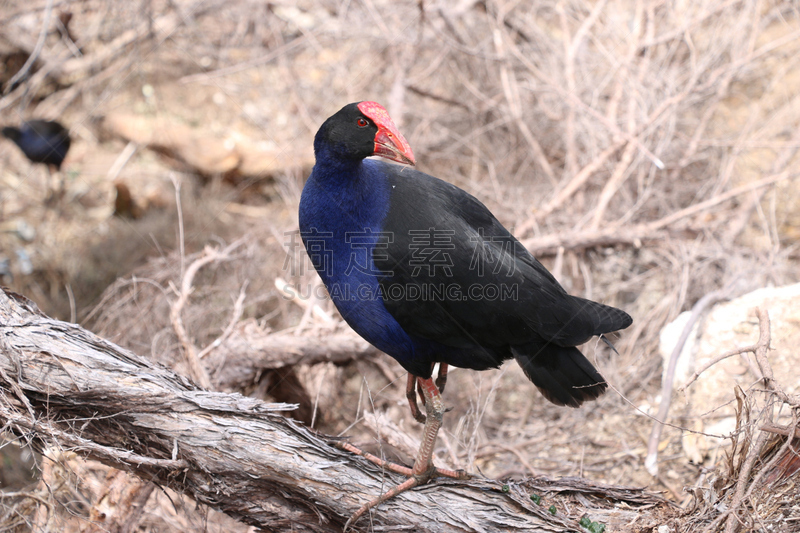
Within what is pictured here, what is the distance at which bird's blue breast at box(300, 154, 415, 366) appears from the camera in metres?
2.24

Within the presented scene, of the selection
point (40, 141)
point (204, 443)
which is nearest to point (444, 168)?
point (40, 141)

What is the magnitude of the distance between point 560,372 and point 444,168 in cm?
366

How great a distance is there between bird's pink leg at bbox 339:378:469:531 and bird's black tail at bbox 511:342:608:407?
373 millimetres

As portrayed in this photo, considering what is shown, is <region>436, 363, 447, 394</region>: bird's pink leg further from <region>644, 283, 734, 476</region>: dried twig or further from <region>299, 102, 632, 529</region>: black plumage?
<region>644, 283, 734, 476</region>: dried twig

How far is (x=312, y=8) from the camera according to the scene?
21.2 ft

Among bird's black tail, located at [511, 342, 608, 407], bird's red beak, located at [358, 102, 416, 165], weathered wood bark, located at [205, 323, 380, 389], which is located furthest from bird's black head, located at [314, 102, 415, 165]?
weathered wood bark, located at [205, 323, 380, 389]

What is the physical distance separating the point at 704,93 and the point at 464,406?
9.47 ft

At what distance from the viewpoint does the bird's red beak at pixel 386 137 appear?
2.27m

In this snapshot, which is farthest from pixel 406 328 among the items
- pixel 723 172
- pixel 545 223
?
pixel 723 172

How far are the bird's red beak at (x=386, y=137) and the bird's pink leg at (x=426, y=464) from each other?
0.89 meters

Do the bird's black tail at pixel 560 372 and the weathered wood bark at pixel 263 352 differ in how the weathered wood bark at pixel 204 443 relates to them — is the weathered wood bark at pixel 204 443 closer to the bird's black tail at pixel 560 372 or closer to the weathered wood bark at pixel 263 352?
the bird's black tail at pixel 560 372

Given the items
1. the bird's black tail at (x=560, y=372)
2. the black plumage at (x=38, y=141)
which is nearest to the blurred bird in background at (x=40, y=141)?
the black plumage at (x=38, y=141)

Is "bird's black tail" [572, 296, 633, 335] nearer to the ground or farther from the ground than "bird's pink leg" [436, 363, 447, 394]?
farther from the ground

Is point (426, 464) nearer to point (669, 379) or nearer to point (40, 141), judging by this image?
point (669, 379)
